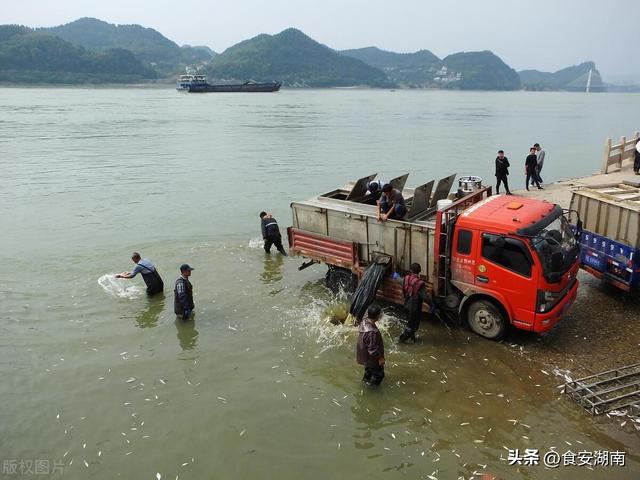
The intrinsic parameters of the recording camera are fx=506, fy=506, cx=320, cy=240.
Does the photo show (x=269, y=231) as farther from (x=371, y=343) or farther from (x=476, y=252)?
(x=371, y=343)

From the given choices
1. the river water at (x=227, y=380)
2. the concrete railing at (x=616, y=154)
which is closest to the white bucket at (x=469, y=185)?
the river water at (x=227, y=380)

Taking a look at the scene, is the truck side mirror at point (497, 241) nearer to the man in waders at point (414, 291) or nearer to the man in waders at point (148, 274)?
the man in waders at point (414, 291)

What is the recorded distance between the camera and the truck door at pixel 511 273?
8383mm

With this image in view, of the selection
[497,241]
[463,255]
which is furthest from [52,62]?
[497,241]

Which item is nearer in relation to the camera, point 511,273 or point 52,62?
point 511,273

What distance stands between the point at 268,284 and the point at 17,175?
22.7 meters

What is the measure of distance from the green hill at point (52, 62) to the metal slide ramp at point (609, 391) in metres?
179

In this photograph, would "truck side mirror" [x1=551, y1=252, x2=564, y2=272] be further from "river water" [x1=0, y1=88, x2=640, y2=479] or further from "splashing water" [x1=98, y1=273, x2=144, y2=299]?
"splashing water" [x1=98, y1=273, x2=144, y2=299]

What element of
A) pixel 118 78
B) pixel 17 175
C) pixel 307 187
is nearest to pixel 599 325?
pixel 307 187

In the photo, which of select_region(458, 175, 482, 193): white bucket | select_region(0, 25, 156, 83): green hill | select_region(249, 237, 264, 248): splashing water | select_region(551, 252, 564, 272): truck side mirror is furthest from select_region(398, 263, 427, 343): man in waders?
select_region(0, 25, 156, 83): green hill

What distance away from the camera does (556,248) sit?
8.51m

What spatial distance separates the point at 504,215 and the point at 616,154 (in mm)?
16927

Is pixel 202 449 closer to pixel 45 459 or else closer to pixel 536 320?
pixel 45 459

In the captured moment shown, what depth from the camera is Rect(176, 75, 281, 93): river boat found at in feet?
444
